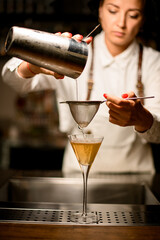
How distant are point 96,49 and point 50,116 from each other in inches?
99.5

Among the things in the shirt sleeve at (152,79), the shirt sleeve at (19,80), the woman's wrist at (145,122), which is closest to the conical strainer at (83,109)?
the woman's wrist at (145,122)

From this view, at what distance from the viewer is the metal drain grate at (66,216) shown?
127 cm

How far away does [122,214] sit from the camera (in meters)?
1.36

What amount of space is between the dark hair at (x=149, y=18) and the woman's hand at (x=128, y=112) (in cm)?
82

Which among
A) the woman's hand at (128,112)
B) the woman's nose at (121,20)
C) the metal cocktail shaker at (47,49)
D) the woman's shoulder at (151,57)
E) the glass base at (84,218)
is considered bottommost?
the glass base at (84,218)

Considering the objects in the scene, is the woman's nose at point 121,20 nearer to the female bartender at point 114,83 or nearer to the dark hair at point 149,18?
the female bartender at point 114,83

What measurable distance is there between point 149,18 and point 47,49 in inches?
43.0

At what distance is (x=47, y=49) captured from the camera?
129cm

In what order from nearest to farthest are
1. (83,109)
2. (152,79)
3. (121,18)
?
1. (83,109)
2. (121,18)
3. (152,79)

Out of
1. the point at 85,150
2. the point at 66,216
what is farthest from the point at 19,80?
the point at 66,216

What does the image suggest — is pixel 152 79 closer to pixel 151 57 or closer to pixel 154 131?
pixel 151 57

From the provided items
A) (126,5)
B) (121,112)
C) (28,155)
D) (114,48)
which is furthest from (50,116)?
(121,112)

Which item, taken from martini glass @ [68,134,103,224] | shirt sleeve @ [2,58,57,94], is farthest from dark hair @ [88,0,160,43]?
martini glass @ [68,134,103,224]

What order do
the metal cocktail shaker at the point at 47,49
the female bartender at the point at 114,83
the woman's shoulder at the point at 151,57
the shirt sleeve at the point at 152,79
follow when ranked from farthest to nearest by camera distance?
1. the woman's shoulder at the point at 151,57
2. the female bartender at the point at 114,83
3. the shirt sleeve at the point at 152,79
4. the metal cocktail shaker at the point at 47,49
